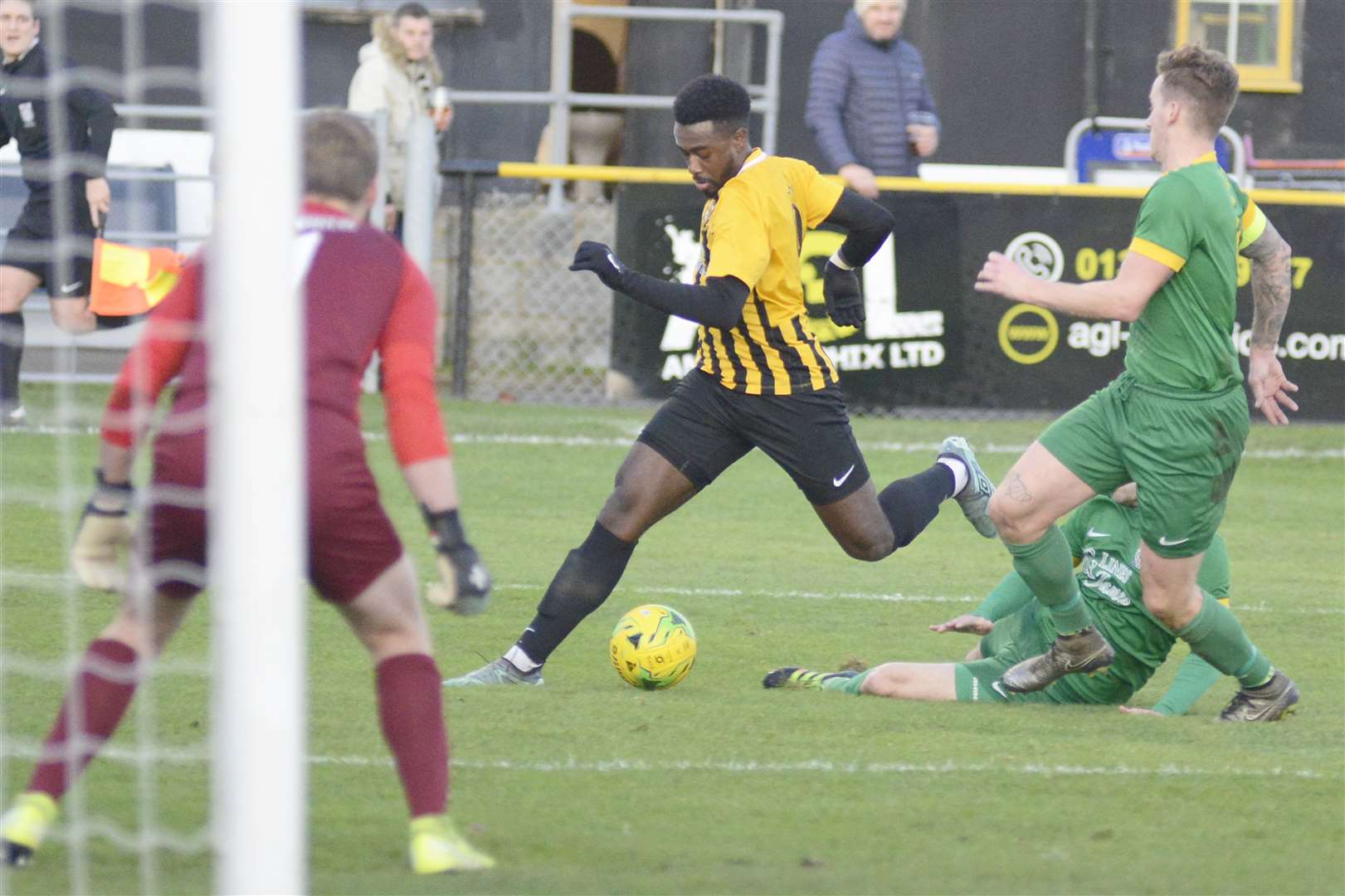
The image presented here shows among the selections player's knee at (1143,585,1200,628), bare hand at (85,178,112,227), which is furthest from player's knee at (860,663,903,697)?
bare hand at (85,178,112,227)

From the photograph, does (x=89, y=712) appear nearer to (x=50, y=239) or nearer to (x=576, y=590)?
(x=576, y=590)

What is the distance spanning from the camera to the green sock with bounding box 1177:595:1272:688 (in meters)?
5.61

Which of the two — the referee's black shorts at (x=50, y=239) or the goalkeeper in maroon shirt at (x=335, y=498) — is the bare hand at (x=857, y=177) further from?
the goalkeeper in maroon shirt at (x=335, y=498)

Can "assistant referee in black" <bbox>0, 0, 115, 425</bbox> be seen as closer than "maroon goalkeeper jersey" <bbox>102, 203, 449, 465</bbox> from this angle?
No

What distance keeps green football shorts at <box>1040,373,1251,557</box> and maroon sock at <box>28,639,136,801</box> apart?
9.55 ft

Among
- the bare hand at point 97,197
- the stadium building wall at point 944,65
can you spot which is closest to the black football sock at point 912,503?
the bare hand at point 97,197

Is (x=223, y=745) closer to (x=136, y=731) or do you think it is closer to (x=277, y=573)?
(x=277, y=573)

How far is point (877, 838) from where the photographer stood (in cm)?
438

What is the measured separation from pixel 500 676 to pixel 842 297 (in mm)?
1744

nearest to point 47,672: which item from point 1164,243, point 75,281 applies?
point 1164,243

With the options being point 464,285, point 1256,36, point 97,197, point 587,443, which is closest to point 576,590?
point 97,197

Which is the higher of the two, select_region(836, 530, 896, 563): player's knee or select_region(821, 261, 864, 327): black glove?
select_region(821, 261, 864, 327): black glove

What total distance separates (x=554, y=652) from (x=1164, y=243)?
2580mm

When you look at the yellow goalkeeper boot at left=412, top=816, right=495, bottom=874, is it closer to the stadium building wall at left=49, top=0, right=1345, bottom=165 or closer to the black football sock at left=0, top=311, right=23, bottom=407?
the black football sock at left=0, top=311, right=23, bottom=407
